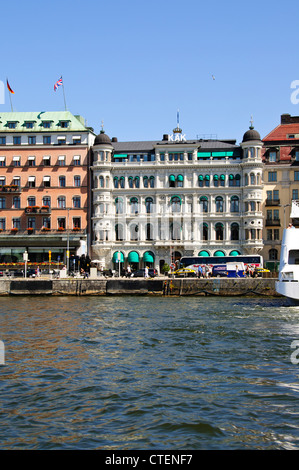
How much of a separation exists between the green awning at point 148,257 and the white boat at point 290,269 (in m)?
40.2

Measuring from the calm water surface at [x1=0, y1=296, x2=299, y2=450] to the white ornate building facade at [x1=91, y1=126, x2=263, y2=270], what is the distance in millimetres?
52224

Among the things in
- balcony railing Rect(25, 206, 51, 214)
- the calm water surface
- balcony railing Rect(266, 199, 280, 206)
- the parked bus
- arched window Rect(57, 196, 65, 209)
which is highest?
arched window Rect(57, 196, 65, 209)

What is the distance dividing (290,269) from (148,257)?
42.0 metres

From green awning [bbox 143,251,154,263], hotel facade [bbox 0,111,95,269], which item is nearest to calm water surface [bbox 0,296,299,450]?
green awning [bbox 143,251,154,263]

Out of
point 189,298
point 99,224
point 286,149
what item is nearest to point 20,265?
point 99,224

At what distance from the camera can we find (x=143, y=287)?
2788 inches

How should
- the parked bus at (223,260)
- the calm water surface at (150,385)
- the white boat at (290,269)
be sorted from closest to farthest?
the calm water surface at (150,385)
the white boat at (290,269)
the parked bus at (223,260)

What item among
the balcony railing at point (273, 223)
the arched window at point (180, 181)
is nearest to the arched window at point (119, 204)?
the arched window at point (180, 181)

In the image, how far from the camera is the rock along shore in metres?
69.6

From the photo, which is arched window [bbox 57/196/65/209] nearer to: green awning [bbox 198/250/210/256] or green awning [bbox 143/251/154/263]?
green awning [bbox 143/251/154/263]

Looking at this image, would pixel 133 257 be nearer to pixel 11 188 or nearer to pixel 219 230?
pixel 219 230

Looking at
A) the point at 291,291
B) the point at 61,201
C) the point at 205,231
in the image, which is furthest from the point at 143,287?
the point at 61,201

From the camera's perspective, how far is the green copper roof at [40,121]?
99250 millimetres

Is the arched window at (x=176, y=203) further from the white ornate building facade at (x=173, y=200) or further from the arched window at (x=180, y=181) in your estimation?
the arched window at (x=180, y=181)
